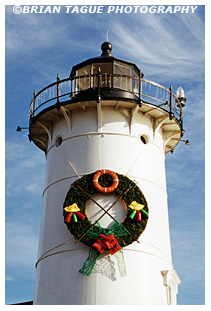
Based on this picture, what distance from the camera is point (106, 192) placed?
78.3ft

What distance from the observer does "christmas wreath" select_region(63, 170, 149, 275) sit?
23.0 meters

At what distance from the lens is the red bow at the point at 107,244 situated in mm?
22875

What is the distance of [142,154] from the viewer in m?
25.6

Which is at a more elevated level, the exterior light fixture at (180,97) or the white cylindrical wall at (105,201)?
the exterior light fixture at (180,97)

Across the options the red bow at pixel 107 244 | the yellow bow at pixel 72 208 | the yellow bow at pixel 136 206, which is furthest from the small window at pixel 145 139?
the red bow at pixel 107 244

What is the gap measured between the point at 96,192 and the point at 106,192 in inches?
16.4

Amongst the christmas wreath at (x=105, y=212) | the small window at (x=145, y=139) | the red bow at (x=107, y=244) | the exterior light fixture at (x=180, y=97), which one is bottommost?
the red bow at (x=107, y=244)

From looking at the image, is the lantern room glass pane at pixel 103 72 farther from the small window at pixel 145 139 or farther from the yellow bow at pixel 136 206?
the yellow bow at pixel 136 206

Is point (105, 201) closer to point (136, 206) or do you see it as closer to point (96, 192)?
point (96, 192)

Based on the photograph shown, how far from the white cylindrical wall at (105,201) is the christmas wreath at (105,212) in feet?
1.24

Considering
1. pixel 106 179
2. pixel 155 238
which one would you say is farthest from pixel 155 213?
pixel 106 179

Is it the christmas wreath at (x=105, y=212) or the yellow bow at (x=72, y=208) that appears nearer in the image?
the christmas wreath at (x=105, y=212)

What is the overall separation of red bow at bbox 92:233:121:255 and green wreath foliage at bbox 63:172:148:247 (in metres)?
0.24

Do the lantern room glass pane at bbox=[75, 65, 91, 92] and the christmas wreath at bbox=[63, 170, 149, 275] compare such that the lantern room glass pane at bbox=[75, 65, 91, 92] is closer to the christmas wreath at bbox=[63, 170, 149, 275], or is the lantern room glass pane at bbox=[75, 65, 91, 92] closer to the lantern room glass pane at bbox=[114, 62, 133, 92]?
the lantern room glass pane at bbox=[114, 62, 133, 92]
